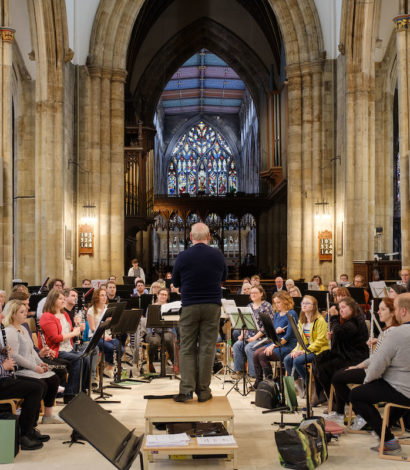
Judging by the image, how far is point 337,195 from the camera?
17734mm

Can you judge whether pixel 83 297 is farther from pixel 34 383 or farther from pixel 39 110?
pixel 39 110

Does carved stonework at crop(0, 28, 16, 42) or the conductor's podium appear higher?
carved stonework at crop(0, 28, 16, 42)

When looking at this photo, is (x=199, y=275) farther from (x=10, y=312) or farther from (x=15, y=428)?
(x=15, y=428)

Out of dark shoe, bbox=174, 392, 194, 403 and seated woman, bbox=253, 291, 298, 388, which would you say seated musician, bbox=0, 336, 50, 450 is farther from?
seated woman, bbox=253, 291, 298, 388

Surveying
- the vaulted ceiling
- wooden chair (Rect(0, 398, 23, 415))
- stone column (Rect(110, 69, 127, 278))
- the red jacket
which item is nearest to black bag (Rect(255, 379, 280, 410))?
the red jacket

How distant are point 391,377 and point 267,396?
2.03 meters

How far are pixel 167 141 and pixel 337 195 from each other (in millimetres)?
25975

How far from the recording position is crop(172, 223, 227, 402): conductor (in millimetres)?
5359

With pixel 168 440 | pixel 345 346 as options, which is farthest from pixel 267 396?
pixel 168 440

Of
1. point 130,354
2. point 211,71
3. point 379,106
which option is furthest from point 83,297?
point 211,71

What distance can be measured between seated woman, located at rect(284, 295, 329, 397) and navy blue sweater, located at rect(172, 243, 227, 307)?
1.81m

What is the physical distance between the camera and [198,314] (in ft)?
17.7

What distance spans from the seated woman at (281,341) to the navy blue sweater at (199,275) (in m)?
2.38

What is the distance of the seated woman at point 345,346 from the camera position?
256 inches
